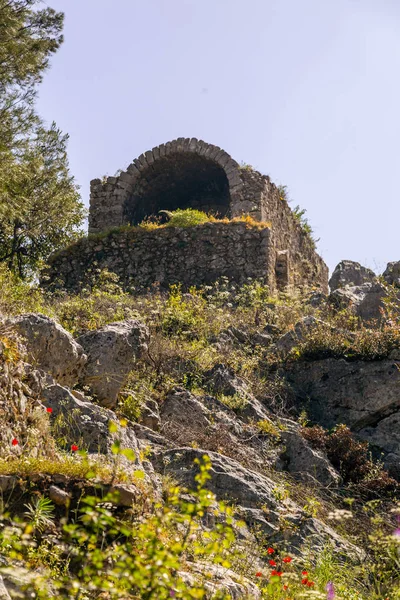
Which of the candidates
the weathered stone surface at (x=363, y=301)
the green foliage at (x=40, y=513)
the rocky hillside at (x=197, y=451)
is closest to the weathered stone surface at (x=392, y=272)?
the weathered stone surface at (x=363, y=301)

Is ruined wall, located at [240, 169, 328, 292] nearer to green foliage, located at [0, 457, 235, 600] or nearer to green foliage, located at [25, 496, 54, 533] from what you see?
green foliage, located at [0, 457, 235, 600]

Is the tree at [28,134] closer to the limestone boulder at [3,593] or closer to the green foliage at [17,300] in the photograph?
the green foliage at [17,300]

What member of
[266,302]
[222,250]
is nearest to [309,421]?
[266,302]

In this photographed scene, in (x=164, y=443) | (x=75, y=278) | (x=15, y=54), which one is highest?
(x=15, y=54)

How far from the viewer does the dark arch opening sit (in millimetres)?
16938

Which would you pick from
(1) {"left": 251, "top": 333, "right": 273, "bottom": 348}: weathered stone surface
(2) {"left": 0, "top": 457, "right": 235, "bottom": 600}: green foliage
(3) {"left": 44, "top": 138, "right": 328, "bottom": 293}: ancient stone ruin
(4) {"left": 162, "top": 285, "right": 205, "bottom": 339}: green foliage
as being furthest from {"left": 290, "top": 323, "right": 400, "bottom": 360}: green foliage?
(2) {"left": 0, "top": 457, "right": 235, "bottom": 600}: green foliage

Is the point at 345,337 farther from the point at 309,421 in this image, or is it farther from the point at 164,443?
the point at 164,443

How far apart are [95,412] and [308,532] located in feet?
7.01

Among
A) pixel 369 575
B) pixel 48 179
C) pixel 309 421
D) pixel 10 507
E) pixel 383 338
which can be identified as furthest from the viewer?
pixel 48 179

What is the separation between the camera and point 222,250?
14398mm

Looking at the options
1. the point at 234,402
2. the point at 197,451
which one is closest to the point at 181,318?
the point at 234,402

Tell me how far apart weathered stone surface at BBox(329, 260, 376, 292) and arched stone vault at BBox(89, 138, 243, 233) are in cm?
275

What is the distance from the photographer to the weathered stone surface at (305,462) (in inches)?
277

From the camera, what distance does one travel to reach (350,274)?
14672 millimetres
